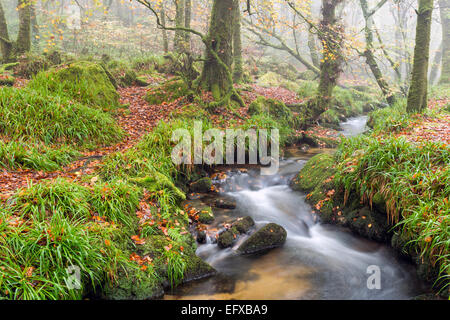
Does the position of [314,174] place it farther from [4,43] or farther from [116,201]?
[4,43]

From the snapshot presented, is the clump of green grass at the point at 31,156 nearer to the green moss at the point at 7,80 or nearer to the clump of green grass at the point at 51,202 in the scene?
the clump of green grass at the point at 51,202

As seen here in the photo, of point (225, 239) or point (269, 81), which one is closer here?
point (225, 239)

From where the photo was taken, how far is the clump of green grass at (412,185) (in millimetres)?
3762

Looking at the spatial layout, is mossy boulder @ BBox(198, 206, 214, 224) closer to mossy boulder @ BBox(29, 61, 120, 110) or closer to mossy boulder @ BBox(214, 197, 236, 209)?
mossy boulder @ BBox(214, 197, 236, 209)

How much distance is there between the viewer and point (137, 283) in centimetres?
354

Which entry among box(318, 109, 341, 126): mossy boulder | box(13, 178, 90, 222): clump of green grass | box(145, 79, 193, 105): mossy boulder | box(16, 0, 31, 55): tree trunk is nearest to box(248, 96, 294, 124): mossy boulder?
box(145, 79, 193, 105): mossy boulder

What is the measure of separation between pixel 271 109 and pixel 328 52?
2.66 meters

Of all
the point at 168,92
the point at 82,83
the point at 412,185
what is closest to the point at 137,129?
the point at 82,83

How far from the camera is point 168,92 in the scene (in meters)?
9.72

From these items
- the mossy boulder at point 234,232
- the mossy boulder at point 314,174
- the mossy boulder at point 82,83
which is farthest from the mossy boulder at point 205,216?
the mossy boulder at point 82,83

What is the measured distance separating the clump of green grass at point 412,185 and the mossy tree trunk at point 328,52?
5.10m

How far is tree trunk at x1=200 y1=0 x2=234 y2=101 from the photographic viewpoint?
9.33 metres
